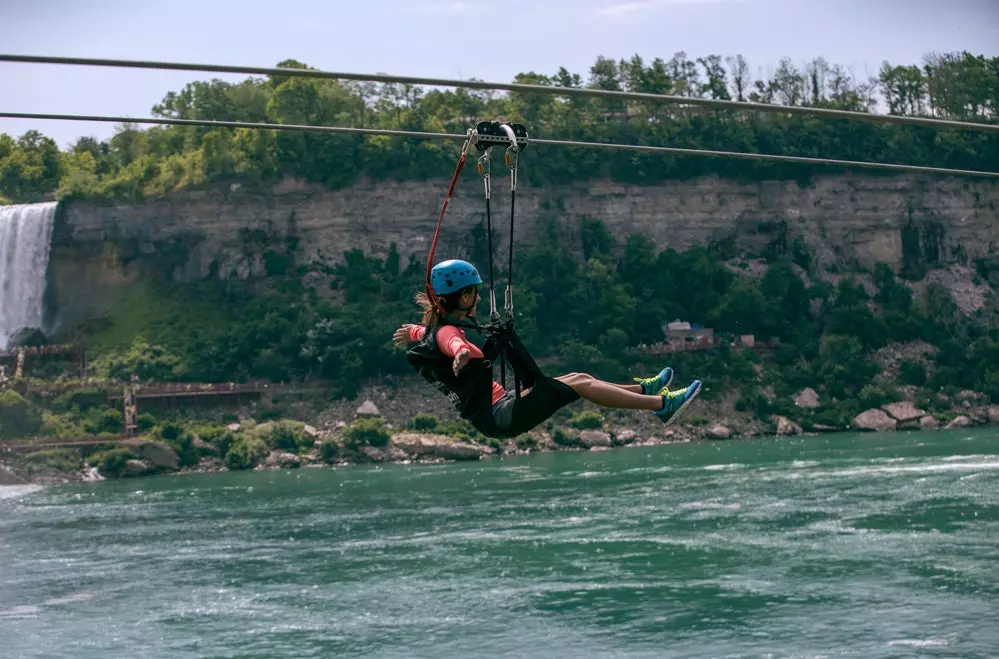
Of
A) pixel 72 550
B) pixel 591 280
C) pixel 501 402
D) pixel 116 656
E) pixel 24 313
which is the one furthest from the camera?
pixel 591 280

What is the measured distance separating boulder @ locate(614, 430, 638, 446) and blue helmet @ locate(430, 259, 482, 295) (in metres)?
48.4

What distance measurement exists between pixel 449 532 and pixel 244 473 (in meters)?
25.0

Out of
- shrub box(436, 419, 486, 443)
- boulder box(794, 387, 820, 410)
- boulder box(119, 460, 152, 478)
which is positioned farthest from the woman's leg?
boulder box(794, 387, 820, 410)

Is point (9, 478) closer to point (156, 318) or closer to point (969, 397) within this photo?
point (156, 318)

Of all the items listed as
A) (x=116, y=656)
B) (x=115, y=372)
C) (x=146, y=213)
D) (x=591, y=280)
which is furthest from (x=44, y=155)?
(x=116, y=656)

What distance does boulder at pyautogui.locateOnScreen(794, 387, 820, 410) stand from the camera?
63531mm

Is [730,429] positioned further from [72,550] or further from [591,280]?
[72,550]

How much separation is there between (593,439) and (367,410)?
10661 mm

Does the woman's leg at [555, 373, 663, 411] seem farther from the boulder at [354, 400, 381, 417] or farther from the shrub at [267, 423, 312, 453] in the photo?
the boulder at [354, 400, 381, 417]

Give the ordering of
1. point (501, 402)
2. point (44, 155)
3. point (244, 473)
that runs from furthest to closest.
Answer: point (44, 155), point (244, 473), point (501, 402)

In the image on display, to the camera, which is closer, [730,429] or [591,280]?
[730,429]

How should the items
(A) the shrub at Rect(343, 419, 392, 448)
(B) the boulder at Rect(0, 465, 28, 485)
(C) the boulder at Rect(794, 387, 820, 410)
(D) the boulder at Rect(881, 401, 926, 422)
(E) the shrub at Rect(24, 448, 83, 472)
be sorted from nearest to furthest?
1. (B) the boulder at Rect(0, 465, 28, 485)
2. (E) the shrub at Rect(24, 448, 83, 472)
3. (A) the shrub at Rect(343, 419, 392, 448)
4. (D) the boulder at Rect(881, 401, 926, 422)
5. (C) the boulder at Rect(794, 387, 820, 410)

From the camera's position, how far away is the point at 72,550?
30.5 meters

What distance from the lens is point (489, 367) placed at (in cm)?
872
